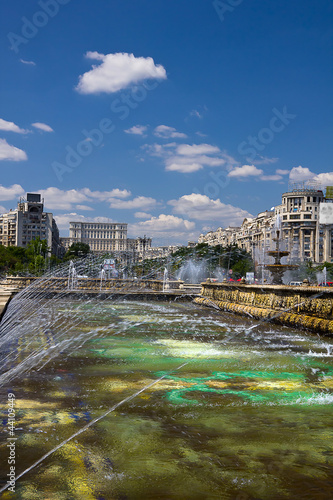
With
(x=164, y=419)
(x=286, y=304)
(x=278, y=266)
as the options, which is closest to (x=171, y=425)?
(x=164, y=419)

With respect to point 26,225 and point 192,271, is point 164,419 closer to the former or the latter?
point 192,271

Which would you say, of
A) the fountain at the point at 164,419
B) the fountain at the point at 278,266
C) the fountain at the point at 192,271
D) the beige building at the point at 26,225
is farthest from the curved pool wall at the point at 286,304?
the beige building at the point at 26,225

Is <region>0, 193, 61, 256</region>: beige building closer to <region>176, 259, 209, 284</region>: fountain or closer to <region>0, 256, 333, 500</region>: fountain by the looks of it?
<region>176, 259, 209, 284</region>: fountain

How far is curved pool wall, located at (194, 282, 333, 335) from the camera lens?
12.9 meters

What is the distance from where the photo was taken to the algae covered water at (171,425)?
3.73 m

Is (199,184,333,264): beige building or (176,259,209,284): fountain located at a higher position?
(199,184,333,264): beige building

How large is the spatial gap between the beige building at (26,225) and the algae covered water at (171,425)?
14651 cm

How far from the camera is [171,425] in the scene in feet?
16.6

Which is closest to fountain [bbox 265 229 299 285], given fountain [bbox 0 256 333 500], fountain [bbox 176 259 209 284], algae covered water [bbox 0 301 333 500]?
fountain [bbox 0 256 333 500]

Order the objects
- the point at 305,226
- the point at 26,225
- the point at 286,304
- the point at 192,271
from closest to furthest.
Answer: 1. the point at 286,304
2. the point at 192,271
3. the point at 305,226
4. the point at 26,225

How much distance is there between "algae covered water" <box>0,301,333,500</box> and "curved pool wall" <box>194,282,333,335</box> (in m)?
3.42

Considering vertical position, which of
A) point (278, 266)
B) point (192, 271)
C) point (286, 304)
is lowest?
point (192, 271)

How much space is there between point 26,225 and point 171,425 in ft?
503

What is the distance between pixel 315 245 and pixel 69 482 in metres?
117
